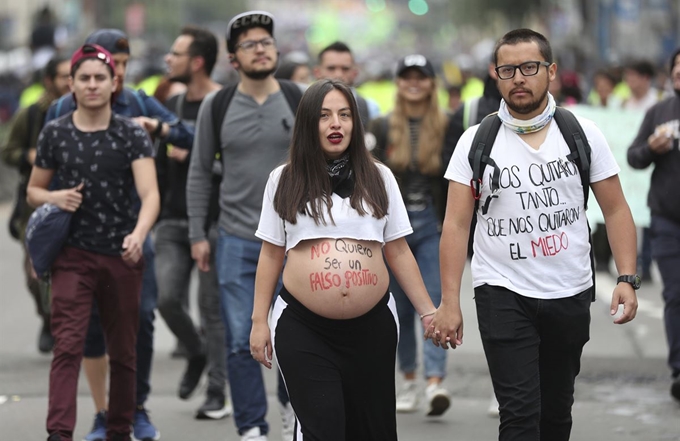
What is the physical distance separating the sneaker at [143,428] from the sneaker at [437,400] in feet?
5.18

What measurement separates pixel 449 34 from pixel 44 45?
144766 millimetres

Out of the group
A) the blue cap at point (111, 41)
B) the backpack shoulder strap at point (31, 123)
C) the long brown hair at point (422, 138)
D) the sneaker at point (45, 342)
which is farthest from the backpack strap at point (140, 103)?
the sneaker at point (45, 342)

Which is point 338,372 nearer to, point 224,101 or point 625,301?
point 625,301

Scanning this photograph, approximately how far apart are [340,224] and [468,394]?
374cm

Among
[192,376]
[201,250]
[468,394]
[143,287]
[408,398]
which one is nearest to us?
[201,250]

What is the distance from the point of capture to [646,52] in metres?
39.0

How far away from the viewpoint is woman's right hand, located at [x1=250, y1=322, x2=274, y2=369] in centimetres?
546

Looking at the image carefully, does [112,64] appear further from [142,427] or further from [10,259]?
[10,259]

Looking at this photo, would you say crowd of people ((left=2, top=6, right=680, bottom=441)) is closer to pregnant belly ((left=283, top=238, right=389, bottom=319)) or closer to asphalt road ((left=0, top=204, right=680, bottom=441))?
pregnant belly ((left=283, top=238, right=389, bottom=319))

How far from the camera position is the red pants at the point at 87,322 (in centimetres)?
645

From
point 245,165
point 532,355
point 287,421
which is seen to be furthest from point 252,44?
point 532,355

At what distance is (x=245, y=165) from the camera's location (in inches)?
275

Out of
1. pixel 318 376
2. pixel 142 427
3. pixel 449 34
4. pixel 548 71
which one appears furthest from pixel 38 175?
pixel 449 34

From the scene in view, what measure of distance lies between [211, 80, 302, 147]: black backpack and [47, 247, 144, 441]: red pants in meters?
0.82
